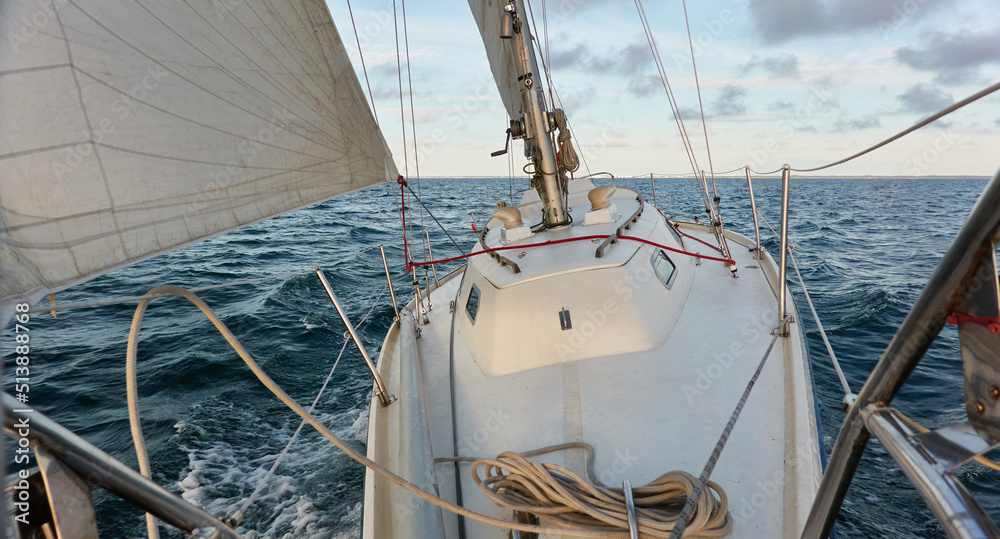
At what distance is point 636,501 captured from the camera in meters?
1.94

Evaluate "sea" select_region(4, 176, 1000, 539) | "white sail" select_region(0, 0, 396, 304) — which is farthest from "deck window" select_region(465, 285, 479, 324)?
"white sail" select_region(0, 0, 396, 304)

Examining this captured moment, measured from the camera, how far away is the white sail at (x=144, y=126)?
1.45m

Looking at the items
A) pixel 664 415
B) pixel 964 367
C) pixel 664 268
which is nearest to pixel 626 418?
pixel 664 415

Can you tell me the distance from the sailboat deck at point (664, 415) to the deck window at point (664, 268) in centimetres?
30

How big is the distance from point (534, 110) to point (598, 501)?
11.1 ft

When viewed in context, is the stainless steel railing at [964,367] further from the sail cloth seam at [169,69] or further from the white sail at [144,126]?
the sail cloth seam at [169,69]

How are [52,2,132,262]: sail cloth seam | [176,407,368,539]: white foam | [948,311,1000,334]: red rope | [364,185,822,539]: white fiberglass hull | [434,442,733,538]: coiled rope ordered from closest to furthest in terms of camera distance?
[948,311,1000,334]: red rope → [52,2,132,262]: sail cloth seam → [434,442,733,538]: coiled rope → [364,185,822,539]: white fiberglass hull → [176,407,368,539]: white foam

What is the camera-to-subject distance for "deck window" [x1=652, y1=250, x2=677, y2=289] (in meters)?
3.97

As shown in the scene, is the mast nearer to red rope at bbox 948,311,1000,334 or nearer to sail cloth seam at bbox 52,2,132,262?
sail cloth seam at bbox 52,2,132,262

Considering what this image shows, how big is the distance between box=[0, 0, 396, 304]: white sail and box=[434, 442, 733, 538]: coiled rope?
167 cm

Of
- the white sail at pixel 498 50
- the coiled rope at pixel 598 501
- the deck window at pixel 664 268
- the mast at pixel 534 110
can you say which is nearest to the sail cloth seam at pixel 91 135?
the coiled rope at pixel 598 501

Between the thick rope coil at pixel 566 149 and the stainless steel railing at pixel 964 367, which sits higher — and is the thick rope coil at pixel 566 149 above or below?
above

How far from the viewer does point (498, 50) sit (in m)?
6.05

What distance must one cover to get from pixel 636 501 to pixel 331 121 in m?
2.67
